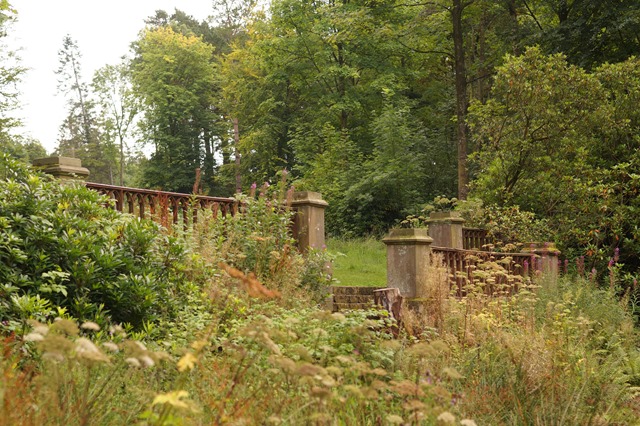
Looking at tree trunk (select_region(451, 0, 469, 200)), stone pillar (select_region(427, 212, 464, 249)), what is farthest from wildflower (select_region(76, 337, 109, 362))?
tree trunk (select_region(451, 0, 469, 200))

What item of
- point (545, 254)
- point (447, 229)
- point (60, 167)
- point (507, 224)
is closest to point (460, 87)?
point (507, 224)

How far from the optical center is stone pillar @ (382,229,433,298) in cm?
931

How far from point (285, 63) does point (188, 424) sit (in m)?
25.8

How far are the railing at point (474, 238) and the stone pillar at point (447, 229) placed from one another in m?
0.66

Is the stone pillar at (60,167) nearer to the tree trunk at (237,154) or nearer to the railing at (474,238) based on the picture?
the railing at (474,238)

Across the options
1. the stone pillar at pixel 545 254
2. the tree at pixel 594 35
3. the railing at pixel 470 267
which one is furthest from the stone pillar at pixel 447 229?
the tree at pixel 594 35

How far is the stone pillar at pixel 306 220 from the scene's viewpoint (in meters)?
9.54

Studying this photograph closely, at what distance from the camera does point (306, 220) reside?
9562 mm

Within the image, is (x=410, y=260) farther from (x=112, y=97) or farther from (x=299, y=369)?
(x=112, y=97)

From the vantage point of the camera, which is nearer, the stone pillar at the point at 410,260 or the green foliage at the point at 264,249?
the green foliage at the point at 264,249

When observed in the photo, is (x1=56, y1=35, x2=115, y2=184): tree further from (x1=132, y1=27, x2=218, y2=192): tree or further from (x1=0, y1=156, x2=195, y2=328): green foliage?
(x1=0, y1=156, x2=195, y2=328): green foliage

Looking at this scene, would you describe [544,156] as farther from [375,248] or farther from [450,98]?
[450,98]

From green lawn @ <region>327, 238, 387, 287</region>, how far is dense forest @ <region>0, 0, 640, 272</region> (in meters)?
1.95

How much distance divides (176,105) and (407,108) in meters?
17.4
